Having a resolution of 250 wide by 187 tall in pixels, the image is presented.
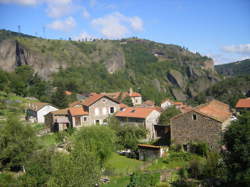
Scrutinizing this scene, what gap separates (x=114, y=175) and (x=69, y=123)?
19.9 metres

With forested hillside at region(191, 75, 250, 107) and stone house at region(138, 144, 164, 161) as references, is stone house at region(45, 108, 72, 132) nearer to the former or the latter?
stone house at region(138, 144, 164, 161)

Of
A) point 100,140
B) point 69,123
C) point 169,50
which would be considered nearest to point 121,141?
point 100,140

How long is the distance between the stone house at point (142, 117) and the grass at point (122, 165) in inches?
311

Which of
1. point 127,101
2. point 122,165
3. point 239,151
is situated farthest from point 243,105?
point 239,151

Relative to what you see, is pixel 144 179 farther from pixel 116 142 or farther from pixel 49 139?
pixel 49 139

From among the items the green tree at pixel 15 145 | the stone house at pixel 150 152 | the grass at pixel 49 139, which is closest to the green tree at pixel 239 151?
the stone house at pixel 150 152

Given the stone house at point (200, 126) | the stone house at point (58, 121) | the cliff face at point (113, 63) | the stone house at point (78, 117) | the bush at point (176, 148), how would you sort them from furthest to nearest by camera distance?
the cliff face at point (113, 63) → the stone house at point (58, 121) → the stone house at point (78, 117) → the bush at point (176, 148) → the stone house at point (200, 126)

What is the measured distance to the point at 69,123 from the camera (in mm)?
39906

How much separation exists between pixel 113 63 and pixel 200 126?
369ft

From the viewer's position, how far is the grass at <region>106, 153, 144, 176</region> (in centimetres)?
2269

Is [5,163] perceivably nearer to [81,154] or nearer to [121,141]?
[81,154]

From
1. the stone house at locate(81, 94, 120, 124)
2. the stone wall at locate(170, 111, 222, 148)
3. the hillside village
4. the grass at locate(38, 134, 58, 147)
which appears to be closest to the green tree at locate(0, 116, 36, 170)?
the hillside village

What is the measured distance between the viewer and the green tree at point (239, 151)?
47.9ft

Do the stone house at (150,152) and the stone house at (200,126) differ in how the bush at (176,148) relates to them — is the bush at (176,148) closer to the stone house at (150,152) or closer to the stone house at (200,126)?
the stone house at (200,126)
